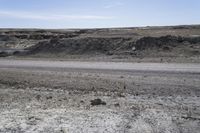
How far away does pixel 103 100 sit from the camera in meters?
11.4

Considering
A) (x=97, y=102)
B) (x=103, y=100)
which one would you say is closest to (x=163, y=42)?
(x=103, y=100)

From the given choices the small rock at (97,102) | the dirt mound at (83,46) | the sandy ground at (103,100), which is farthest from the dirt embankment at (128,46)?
the small rock at (97,102)

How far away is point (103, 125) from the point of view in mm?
8594

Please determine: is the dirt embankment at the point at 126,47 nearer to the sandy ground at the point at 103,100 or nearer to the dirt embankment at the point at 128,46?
the dirt embankment at the point at 128,46

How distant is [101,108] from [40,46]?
74.0 ft

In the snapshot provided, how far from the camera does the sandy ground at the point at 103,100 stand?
858cm

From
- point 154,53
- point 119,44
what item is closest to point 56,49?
point 119,44

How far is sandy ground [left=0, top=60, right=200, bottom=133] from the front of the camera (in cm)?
858

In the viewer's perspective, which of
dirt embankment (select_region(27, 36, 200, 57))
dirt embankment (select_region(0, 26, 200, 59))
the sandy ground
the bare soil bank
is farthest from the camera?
dirt embankment (select_region(27, 36, 200, 57))

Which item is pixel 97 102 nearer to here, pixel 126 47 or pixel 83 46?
pixel 126 47

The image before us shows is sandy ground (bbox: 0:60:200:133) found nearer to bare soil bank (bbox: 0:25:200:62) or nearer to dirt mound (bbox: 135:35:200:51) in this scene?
bare soil bank (bbox: 0:25:200:62)

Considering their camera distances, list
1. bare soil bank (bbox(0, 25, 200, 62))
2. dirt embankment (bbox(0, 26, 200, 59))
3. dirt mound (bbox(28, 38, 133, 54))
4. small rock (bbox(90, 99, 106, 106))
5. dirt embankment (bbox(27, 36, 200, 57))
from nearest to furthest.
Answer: small rock (bbox(90, 99, 106, 106))
bare soil bank (bbox(0, 25, 200, 62))
dirt embankment (bbox(0, 26, 200, 59))
dirt embankment (bbox(27, 36, 200, 57))
dirt mound (bbox(28, 38, 133, 54))

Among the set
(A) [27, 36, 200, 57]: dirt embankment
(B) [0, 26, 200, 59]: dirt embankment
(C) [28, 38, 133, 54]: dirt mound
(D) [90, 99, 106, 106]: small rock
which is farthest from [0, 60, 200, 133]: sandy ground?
(C) [28, 38, 133, 54]: dirt mound

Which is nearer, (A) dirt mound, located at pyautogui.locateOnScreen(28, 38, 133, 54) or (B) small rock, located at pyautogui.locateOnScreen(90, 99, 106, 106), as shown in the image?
(B) small rock, located at pyautogui.locateOnScreen(90, 99, 106, 106)
